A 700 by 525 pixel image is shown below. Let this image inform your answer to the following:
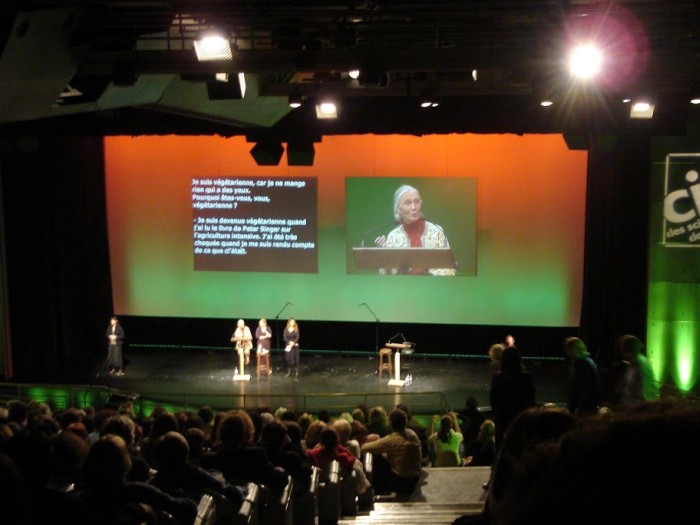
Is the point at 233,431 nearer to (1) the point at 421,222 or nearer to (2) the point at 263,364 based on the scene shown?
(1) the point at 421,222

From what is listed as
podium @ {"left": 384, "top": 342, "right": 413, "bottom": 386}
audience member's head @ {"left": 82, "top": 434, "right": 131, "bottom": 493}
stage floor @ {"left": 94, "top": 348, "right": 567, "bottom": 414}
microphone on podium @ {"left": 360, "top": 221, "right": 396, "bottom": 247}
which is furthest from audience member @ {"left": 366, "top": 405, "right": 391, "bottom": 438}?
microphone on podium @ {"left": 360, "top": 221, "right": 396, "bottom": 247}

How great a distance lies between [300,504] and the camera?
409 cm

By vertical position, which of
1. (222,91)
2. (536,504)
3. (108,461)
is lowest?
(108,461)

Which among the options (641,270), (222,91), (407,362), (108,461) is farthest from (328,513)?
(407,362)

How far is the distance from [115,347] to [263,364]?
2385 mm

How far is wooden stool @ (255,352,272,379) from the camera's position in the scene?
507 inches

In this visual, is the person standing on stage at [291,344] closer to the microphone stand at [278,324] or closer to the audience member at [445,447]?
the microphone stand at [278,324]

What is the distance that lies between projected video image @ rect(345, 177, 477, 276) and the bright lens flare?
6.38 metres

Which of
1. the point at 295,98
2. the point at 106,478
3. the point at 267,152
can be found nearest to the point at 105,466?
the point at 106,478

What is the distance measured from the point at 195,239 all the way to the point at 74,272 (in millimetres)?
2043

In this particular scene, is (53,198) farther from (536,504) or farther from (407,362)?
(536,504)

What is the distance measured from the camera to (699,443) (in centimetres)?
51

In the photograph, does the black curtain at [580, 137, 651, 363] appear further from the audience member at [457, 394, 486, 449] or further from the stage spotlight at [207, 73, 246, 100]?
the stage spotlight at [207, 73, 246, 100]

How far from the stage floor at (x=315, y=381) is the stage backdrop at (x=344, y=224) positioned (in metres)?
0.75
